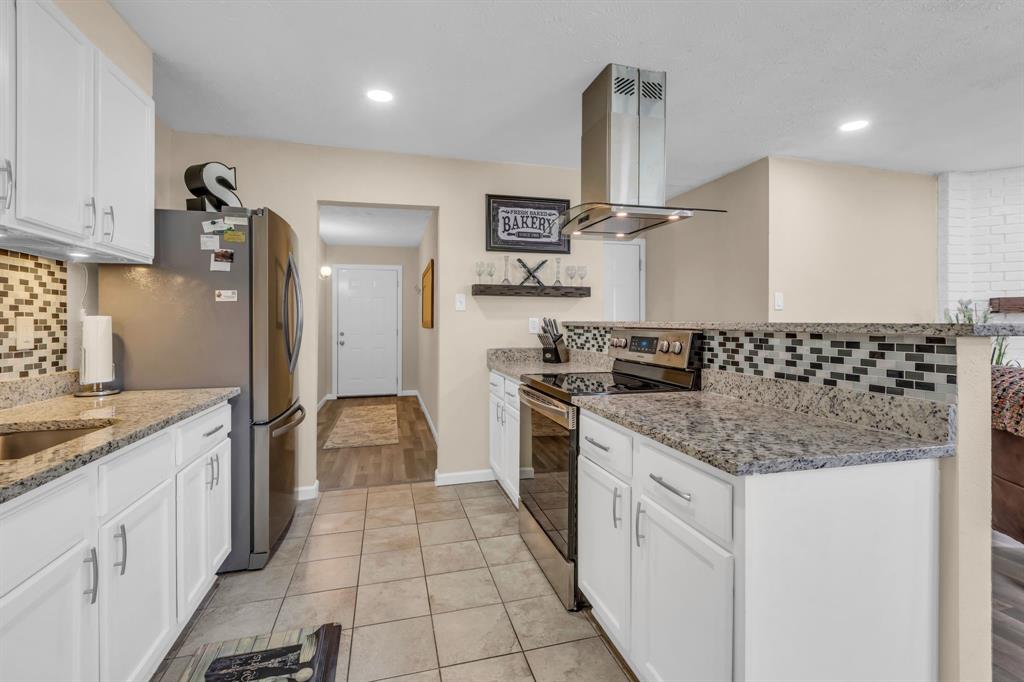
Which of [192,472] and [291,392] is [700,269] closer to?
[291,392]

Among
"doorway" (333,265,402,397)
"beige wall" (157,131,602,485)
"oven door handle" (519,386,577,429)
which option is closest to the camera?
"oven door handle" (519,386,577,429)

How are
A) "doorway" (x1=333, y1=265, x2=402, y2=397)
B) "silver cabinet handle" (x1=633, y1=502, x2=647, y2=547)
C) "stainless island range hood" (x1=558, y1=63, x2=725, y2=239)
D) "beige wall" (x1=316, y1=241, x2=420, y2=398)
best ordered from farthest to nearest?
"doorway" (x1=333, y1=265, x2=402, y2=397)
"beige wall" (x1=316, y1=241, x2=420, y2=398)
"stainless island range hood" (x1=558, y1=63, x2=725, y2=239)
"silver cabinet handle" (x1=633, y1=502, x2=647, y2=547)

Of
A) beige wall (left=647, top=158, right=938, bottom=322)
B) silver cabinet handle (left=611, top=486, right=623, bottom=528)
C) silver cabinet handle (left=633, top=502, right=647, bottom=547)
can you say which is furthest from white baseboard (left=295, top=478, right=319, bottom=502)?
beige wall (left=647, top=158, right=938, bottom=322)

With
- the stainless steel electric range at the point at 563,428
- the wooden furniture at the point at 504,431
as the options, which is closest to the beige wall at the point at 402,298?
the wooden furniture at the point at 504,431

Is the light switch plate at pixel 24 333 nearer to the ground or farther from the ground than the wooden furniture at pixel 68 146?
nearer to the ground

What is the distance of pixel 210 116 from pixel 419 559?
2849 millimetres

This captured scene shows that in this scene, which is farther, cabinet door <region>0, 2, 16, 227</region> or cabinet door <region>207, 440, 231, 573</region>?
cabinet door <region>207, 440, 231, 573</region>

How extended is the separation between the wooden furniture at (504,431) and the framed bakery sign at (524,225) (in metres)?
1.03

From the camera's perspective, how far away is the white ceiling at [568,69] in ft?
6.17

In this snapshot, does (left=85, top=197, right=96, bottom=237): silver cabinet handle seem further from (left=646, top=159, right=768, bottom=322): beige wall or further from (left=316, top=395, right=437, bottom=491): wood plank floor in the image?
(left=646, top=159, right=768, bottom=322): beige wall

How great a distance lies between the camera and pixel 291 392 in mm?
2605

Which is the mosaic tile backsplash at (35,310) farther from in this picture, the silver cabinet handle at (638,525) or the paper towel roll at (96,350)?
the silver cabinet handle at (638,525)

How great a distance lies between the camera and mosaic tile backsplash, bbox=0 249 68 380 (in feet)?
5.41

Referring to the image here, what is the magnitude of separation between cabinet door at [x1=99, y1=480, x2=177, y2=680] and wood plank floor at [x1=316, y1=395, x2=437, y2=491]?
68.7 inches
